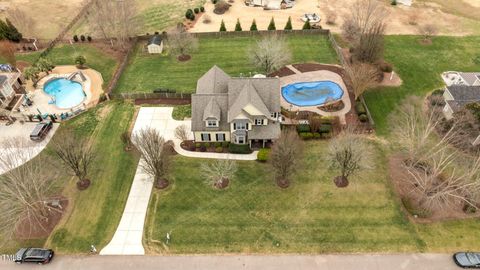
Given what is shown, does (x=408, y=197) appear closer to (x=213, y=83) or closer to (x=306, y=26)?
(x=213, y=83)

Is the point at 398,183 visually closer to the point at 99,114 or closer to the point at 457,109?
the point at 457,109

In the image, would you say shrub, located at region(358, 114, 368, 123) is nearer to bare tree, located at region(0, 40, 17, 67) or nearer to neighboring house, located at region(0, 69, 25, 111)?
neighboring house, located at region(0, 69, 25, 111)

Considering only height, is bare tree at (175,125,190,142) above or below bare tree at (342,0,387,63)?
below

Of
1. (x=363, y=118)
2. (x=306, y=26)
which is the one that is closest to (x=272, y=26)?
(x=306, y=26)

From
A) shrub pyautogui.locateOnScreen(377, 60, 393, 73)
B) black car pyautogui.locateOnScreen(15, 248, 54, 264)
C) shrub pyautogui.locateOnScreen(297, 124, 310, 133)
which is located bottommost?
black car pyautogui.locateOnScreen(15, 248, 54, 264)

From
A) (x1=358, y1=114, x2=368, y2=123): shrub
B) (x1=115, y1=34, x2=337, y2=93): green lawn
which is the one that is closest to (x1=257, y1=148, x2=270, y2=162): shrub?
(x1=358, y1=114, x2=368, y2=123): shrub

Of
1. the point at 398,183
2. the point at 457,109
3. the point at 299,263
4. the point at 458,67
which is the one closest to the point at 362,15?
the point at 458,67
